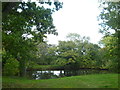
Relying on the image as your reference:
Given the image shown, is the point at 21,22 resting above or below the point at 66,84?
above

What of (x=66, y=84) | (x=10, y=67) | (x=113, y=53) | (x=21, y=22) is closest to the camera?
(x=21, y=22)

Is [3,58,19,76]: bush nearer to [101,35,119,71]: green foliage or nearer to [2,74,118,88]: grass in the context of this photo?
[2,74,118,88]: grass

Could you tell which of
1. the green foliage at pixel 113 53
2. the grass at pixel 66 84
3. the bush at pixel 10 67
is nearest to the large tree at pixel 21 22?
the grass at pixel 66 84

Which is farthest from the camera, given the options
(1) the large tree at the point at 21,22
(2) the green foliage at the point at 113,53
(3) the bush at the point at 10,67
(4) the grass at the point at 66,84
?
(3) the bush at the point at 10,67

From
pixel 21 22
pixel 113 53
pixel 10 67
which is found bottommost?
pixel 10 67

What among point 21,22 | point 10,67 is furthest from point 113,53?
point 10,67

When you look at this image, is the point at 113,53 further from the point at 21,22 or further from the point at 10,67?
the point at 10,67

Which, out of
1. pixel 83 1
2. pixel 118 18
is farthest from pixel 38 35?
pixel 118 18

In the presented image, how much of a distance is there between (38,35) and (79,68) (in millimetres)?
22758

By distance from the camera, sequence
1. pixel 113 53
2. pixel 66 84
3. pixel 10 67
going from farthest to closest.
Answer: pixel 10 67 → pixel 113 53 → pixel 66 84

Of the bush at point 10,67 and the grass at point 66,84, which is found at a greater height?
the bush at point 10,67

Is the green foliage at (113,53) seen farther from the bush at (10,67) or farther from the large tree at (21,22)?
the bush at (10,67)

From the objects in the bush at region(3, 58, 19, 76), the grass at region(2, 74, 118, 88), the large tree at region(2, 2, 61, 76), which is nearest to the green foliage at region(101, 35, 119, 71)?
the grass at region(2, 74, 118, 88)

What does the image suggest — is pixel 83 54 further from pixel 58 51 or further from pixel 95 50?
pixel 58 51
